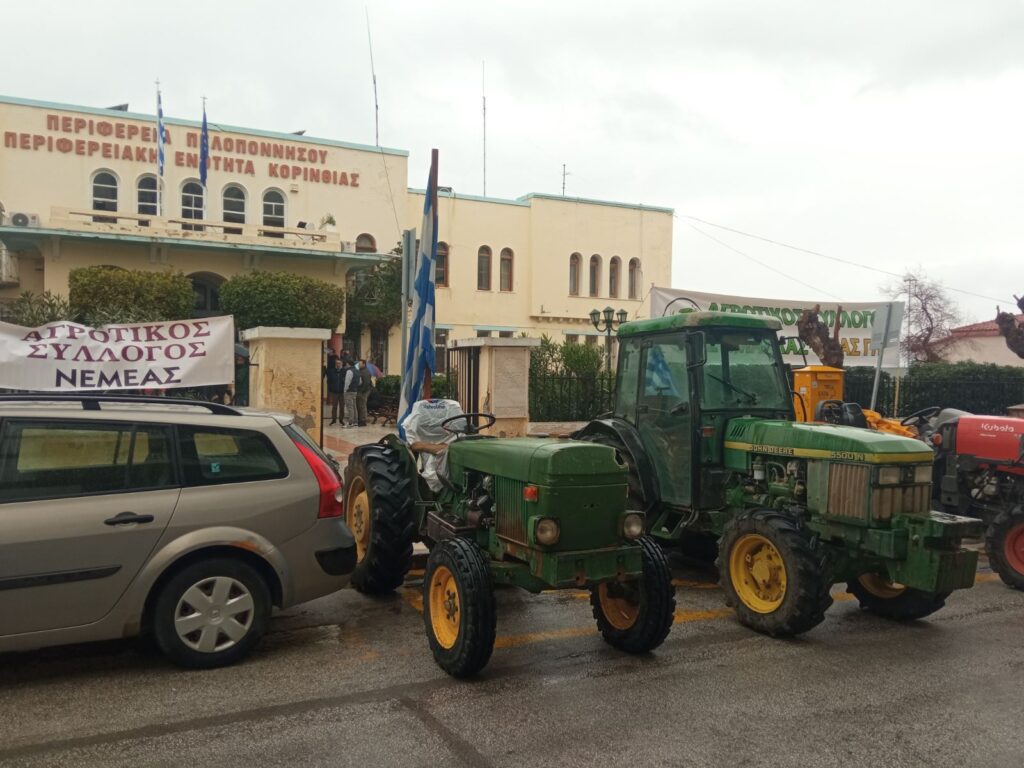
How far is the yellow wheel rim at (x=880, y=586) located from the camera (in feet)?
20.2

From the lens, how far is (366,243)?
98.1 feet

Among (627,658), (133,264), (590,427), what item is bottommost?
(627,658)

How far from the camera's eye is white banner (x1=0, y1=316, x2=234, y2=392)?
9430 millimetres

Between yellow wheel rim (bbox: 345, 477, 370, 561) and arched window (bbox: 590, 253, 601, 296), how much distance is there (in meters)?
28.0

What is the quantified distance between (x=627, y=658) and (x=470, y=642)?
44.1 inches

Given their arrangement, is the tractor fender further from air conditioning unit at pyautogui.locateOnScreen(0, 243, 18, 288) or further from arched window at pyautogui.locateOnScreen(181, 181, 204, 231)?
arched window at pyautogui.locateOnScreen(181, 181, 204, 231)

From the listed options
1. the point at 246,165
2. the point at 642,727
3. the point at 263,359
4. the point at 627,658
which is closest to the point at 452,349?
the point at 263,359

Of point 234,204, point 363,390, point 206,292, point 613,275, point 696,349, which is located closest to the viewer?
point 696,349

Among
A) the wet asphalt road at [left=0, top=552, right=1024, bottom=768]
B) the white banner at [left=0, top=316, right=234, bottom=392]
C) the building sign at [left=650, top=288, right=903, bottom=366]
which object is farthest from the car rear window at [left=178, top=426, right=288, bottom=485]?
the building sign at [left=650, top=288, right=903, bottom=366]

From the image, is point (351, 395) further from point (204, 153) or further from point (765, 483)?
point (765, 483)

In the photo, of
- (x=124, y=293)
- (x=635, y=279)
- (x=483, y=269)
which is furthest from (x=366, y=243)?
(x=635, y=279)

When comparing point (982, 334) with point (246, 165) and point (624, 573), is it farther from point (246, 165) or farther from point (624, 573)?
→ point (624, 573)

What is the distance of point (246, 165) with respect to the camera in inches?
1104

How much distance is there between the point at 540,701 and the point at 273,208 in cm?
2673
